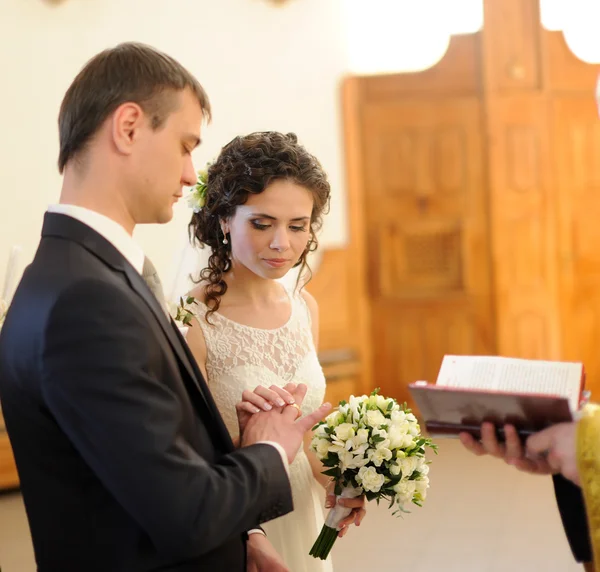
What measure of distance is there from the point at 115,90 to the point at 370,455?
1191mm

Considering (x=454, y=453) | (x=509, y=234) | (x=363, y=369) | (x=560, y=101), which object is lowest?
(x=454, y=453)

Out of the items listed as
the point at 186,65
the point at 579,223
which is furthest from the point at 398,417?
the point at 579,223

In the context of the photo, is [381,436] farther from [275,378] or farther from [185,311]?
[185,311]

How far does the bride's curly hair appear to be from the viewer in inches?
102

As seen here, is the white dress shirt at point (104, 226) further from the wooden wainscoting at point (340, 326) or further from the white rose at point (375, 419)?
the wooden wainscoting at point (340, 326)

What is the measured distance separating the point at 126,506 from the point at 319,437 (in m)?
0.99

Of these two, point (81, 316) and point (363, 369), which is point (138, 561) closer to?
point (81, 316)

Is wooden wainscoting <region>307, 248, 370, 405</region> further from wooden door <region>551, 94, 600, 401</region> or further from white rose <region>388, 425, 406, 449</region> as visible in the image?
white rose <region>388, 425, 406, 449</region>

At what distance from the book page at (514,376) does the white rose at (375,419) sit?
0.27 m

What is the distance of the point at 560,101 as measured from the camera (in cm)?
735

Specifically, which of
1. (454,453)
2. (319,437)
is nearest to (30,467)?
(319,437)

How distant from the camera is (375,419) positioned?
2248mm

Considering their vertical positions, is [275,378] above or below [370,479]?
above

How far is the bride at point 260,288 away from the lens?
256 centimetres
